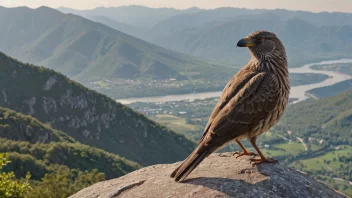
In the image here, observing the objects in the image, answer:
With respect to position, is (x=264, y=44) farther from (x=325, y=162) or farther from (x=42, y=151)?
(x=325, y=162)

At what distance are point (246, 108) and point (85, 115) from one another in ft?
465

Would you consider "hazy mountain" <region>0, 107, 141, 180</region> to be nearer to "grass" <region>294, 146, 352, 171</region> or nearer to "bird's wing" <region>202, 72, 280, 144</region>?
"bird's wing" <region>202, 72, 280, 144</region>

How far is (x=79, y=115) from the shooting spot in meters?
147

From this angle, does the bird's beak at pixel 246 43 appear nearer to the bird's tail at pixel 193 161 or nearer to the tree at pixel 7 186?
the bird's tail at pixel 193 161

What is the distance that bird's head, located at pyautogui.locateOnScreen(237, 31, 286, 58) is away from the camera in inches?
419

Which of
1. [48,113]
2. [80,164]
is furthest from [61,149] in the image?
[48,113]

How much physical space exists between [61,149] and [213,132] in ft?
285

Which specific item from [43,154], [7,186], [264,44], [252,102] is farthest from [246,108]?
[43,154]

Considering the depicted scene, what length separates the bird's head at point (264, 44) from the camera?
10633 millimetres

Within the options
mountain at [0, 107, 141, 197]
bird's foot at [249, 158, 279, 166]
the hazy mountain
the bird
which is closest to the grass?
the hazy mountain

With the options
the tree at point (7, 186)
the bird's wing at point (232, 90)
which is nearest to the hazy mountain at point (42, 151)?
the tree at point (7, 186)

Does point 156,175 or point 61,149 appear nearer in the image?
point 156,175

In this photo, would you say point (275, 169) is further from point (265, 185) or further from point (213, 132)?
point (213, 132)

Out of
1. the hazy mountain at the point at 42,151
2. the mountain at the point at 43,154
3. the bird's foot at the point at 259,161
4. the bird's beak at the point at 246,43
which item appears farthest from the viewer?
the hazy mountain at the point at 42,151
